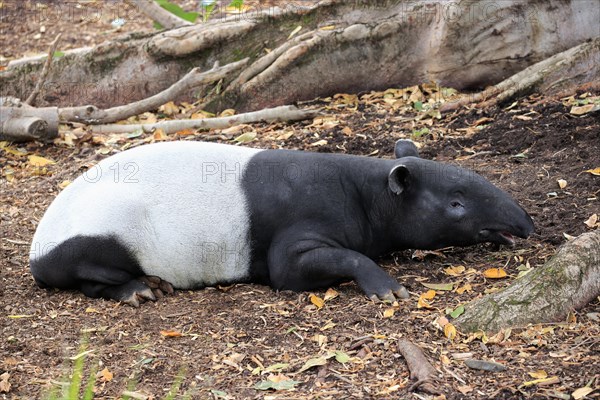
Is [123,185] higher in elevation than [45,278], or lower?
higher

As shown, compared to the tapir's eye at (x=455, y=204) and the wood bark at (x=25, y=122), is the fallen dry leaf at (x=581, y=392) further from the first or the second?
the wood bark at (x=25, y=122)

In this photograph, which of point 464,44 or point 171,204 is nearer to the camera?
point 171,204

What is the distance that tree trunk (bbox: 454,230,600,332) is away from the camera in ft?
19.6

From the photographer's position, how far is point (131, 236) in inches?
290

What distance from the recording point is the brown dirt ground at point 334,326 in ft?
18.1

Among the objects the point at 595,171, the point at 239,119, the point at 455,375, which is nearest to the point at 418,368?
the point at 455,375

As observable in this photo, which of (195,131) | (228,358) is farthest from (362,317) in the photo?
(195,131)

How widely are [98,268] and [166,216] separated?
701 mm

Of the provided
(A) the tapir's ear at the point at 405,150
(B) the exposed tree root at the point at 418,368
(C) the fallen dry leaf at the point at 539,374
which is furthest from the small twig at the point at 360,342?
(A) the tapir's ear at the point at 405,150

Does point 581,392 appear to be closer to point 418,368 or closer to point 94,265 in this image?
point 418,368

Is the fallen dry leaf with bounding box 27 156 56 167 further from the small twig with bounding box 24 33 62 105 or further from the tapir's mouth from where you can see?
the tapir's mouth

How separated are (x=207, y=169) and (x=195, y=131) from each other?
11.8ft

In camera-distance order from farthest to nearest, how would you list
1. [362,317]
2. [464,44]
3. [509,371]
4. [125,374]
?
[464,44] → [362,317] → [125,374] → [509,371]

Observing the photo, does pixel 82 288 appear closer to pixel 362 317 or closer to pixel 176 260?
pixel 176 260
